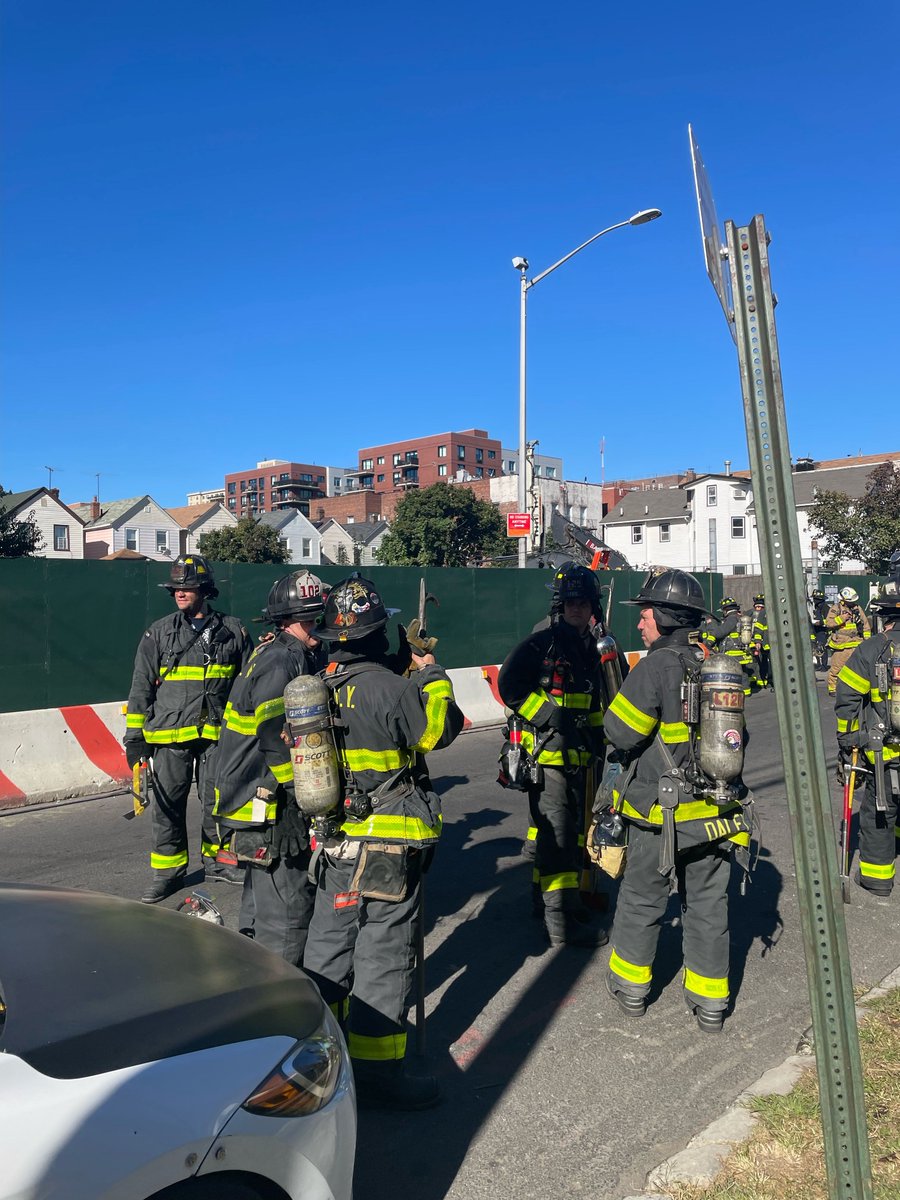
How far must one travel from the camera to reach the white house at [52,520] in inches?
2267

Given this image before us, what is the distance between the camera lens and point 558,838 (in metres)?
5.14

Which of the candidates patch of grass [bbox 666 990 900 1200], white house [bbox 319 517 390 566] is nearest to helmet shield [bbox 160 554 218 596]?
A: patch of grass [bbox 666 990 900 1200]

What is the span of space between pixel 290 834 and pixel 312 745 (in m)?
0.78

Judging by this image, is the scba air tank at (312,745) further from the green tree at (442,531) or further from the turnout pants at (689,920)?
the green tree at (442,531)

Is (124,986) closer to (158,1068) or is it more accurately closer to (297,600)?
(158,1068)

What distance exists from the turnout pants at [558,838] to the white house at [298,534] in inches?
2951

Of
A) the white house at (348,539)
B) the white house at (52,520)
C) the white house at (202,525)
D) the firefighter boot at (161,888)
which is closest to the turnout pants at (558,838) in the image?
the firefighter boot at (161,888)

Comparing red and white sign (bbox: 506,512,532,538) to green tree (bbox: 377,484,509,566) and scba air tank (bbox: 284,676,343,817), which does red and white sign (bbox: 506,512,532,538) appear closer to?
scba air tank (bbox: 284,676,343,817)

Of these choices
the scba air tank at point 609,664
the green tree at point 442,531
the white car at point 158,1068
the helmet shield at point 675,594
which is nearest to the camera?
the white car at point 158,1068

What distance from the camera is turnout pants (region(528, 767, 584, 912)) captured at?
5.09m

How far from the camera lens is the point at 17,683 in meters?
8.86

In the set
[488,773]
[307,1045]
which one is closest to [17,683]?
[488,773]

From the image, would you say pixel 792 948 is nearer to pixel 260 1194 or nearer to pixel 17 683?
pixel 260 1194

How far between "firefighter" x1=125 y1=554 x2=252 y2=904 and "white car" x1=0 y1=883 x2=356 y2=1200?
329cm
